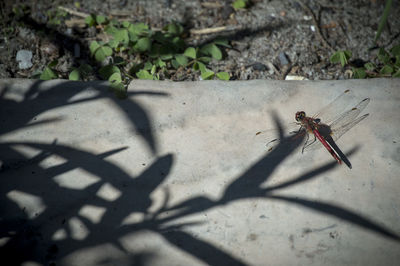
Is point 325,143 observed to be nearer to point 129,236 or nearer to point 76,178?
point 129,236

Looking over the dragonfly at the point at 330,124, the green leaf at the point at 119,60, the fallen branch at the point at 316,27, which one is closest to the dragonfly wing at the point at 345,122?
the dragonfly at the point at 330,124

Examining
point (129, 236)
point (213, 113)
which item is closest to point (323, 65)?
point (213, 113)

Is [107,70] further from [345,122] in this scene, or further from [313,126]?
[345,122]

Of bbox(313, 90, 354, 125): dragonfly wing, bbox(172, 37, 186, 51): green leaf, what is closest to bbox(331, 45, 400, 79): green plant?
bbox(313, 90, 354, 125): dragonfly wing

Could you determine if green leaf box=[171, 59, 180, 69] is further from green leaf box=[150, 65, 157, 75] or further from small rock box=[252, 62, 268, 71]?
small rock box=[252, 62, 268, 71]

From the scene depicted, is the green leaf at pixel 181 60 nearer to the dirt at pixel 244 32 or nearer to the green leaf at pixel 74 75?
the dirt at pixel 244 32

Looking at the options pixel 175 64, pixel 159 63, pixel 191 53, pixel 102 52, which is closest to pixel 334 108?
pixel 191 53
